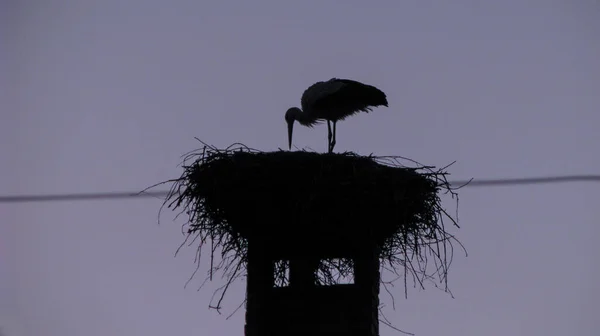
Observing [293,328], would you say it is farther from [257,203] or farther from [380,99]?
[380,99]

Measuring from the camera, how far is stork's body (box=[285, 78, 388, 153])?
4.48 metres

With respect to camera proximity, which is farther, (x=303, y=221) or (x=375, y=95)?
(x=375, y=95)

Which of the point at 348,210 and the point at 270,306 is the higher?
the point at 348,210

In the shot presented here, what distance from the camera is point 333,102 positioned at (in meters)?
4.61

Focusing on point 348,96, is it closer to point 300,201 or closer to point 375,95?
point 375,95

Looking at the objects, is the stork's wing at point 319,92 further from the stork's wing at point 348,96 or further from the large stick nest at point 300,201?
the large stick nest at point 300,201

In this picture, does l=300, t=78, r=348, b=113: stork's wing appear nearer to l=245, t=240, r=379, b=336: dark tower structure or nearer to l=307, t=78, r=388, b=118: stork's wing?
l=307, t=78, r=388, b=118: stork's wing

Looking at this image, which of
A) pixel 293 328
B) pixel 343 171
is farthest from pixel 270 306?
pixel 343 171

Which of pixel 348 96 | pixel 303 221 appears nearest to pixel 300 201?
pixel 303 221

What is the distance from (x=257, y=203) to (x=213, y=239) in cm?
31

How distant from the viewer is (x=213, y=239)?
3244 mm

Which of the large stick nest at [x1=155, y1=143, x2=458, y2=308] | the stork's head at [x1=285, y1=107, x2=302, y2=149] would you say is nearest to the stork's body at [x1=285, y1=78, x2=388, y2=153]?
the stork's head at [x1=285, y1=107, x2=302, y2=149]

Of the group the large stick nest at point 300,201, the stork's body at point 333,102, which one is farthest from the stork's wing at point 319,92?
the large stick nest at point 300,201

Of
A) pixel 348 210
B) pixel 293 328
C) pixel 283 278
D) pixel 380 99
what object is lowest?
pixel 293 328
